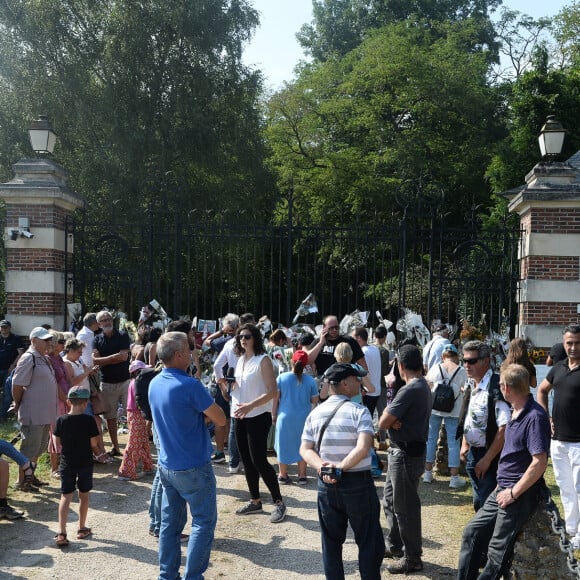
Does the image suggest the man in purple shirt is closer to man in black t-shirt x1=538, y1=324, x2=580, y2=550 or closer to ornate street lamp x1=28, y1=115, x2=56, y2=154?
man in black t-shirt x1=538, y1=324, x2=580, y2=550

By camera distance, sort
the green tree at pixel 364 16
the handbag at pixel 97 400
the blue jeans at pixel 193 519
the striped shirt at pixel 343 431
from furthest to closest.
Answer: the green tree at pixel 364 16, the handbag at pixel 97 400, the blue jeans at pixel 193 519, the striped shirt at pixel 343 431

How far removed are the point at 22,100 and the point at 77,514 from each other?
52.9 feet

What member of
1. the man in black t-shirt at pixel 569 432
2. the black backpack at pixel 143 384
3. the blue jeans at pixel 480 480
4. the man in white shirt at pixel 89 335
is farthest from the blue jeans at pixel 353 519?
the man in white shirt at pixel 89 335

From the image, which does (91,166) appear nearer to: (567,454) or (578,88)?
(578,88)

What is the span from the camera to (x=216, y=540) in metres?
5.61

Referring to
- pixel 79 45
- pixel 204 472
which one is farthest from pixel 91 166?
pixel 204 472

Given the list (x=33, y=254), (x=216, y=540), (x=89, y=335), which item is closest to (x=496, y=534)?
(x=216, y=540)

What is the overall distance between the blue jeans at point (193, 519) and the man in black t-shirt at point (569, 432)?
288 centimetres

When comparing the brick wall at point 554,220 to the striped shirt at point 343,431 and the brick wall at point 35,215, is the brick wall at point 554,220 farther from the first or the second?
the brick wall at point 35,215

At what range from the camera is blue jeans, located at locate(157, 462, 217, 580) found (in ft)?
14.5

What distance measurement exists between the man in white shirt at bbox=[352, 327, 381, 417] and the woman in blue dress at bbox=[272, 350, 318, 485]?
96 cm

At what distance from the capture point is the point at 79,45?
66.0 ft

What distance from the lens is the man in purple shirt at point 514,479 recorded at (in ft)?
13.3

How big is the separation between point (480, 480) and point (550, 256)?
20.0ft
